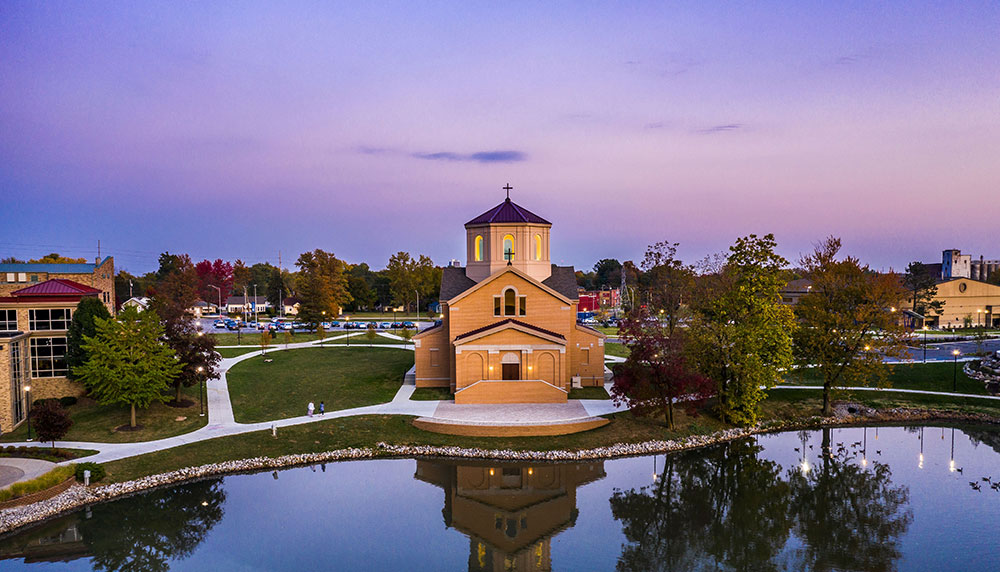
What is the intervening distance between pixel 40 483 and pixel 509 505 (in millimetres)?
18118

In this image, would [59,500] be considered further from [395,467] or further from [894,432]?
[894,432]

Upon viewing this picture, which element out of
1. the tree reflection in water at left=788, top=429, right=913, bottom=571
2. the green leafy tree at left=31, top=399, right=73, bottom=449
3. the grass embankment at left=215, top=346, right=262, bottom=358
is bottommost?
the tree reflection in water at left=788, top=429, right=913, bottom=571

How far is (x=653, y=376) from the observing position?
2859 cm

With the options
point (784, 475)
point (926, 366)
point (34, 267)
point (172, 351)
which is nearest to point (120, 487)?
point (172, 351)

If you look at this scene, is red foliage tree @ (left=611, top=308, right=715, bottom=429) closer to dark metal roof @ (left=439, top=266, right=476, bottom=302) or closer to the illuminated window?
the illuminated window

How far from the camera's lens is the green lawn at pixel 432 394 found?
3466cm

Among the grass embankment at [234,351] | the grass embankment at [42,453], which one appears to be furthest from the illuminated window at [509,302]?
the grass embankment at [234,351]

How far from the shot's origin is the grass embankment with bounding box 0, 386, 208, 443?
1086 inches

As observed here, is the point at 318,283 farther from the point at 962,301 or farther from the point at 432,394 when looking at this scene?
the point at 962,301

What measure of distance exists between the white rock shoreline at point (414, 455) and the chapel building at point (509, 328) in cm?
618

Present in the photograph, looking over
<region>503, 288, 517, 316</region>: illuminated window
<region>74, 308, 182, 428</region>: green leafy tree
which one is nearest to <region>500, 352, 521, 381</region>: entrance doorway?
<region>503, 288, 517, 316</region>: illuminated window

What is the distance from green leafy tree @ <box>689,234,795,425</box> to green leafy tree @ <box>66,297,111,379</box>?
34080 mm

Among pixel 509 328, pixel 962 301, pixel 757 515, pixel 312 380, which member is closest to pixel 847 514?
pixel 757 515

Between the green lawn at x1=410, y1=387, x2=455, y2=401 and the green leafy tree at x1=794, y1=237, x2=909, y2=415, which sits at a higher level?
the green leafy tree at x1=794, y1=237, x2=909, y2=415
